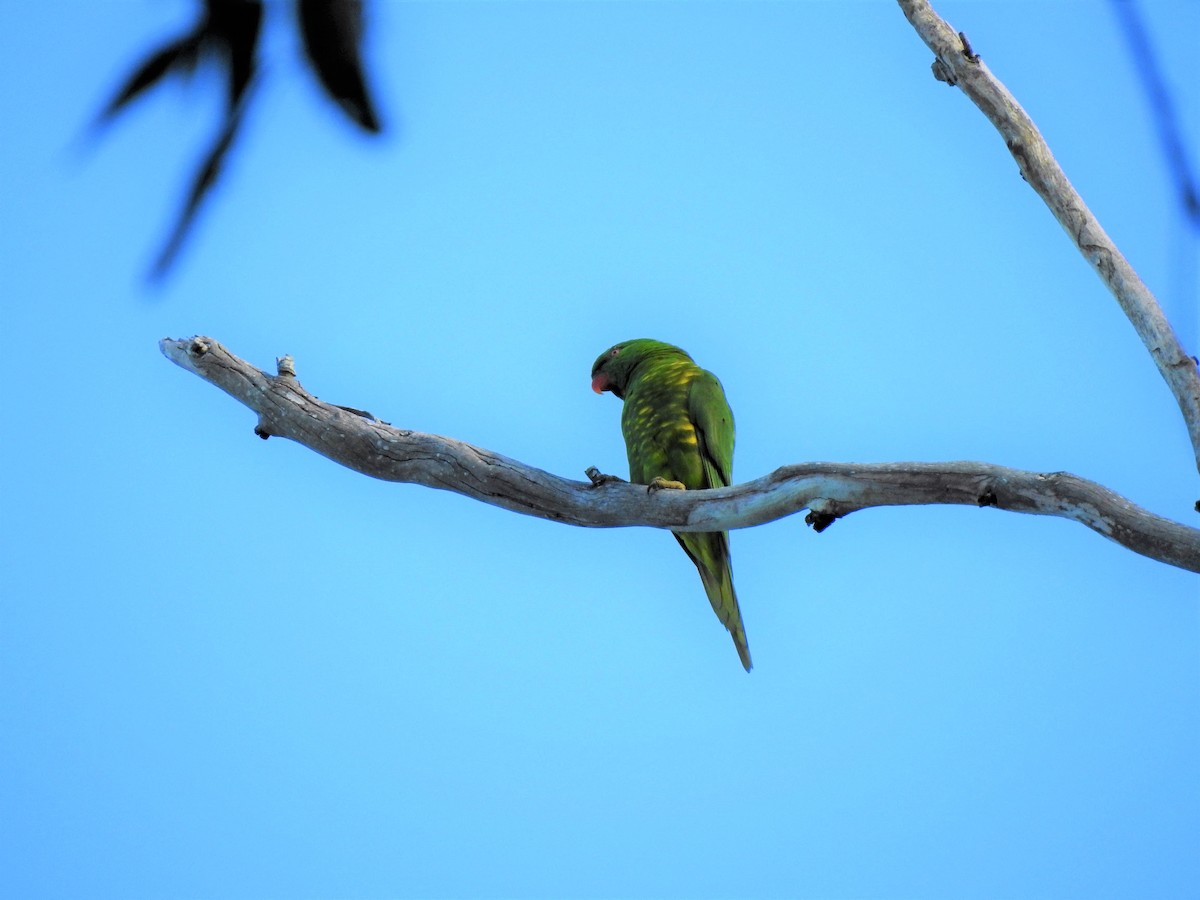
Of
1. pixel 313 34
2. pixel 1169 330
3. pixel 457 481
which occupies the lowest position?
pixel 457 481

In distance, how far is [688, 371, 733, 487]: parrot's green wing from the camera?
4.27 meters

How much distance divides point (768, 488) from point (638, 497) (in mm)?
455

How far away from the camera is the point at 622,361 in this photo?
5.08m

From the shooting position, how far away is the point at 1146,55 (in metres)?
3.08

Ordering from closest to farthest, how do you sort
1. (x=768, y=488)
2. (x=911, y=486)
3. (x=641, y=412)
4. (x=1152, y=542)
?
(x=1152, y=542) < (x=911, y=486) < (x=768, y=488) < (x=641, y=412)

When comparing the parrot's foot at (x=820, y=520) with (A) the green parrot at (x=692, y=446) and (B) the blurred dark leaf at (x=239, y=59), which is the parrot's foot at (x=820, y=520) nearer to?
(A) the green parrot at (x=692, y=446)

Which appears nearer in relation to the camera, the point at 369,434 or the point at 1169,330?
the point at 1169,330

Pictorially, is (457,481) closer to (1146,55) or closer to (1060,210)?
(1060,210)

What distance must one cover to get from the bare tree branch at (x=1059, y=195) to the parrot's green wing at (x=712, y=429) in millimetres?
1415

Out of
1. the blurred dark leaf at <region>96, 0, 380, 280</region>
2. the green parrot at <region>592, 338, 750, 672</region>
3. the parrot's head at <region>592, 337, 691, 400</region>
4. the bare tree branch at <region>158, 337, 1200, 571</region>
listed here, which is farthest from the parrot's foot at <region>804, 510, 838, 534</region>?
the parrot's head at <region>592, 337, 691, 400</region>

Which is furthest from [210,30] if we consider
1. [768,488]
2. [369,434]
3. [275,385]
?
[768,488]

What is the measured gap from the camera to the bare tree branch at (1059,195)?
2957 millimetres

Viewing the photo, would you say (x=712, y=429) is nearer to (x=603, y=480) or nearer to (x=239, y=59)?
(x=603, y=480)

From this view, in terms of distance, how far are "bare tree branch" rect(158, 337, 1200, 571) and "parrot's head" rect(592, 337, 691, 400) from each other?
4.88 feet
